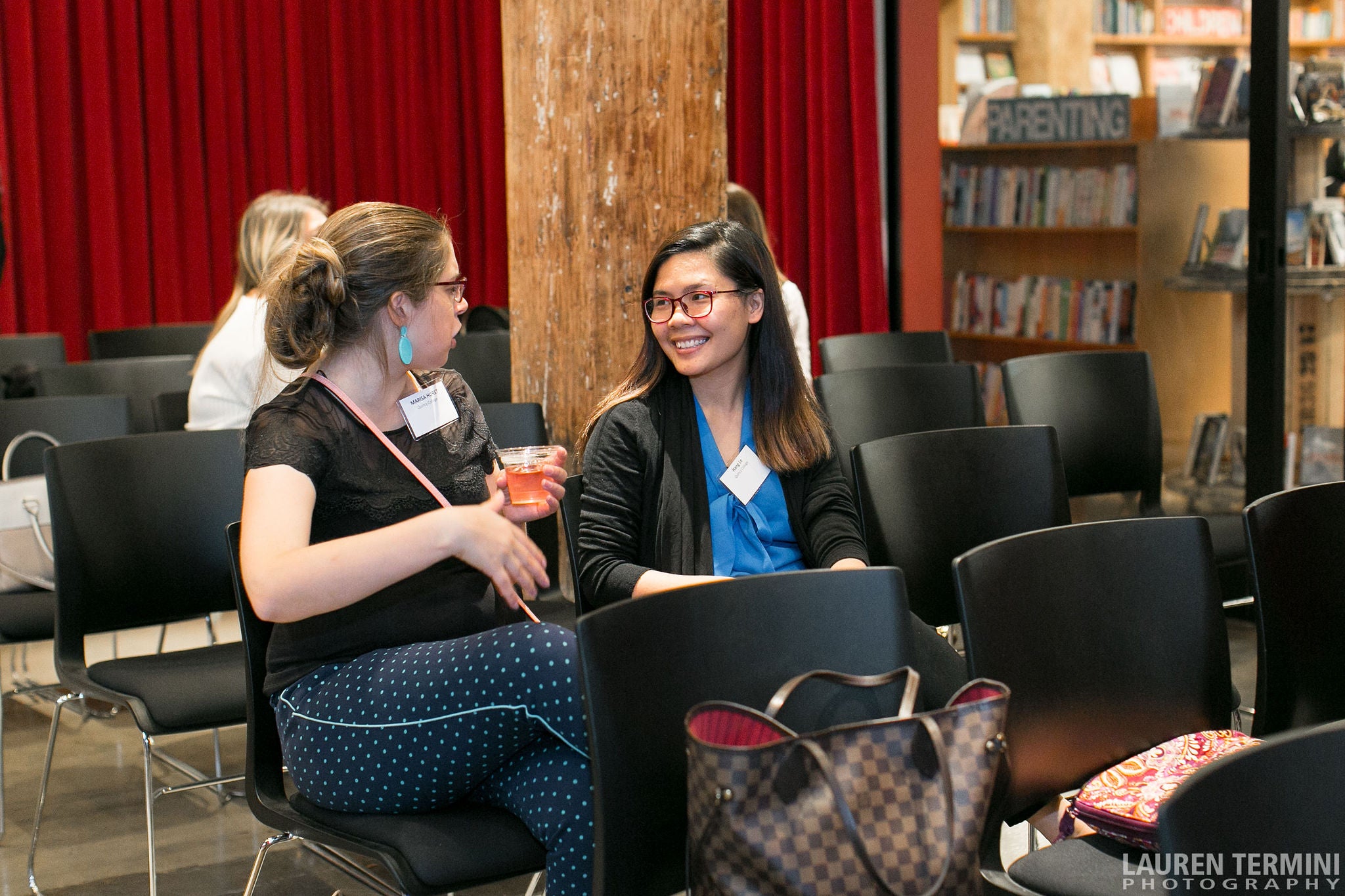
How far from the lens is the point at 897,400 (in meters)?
3.55

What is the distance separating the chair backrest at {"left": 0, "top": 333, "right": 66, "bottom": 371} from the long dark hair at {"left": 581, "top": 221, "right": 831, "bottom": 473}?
3.20 m

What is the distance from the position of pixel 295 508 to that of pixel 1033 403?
231 centimetres

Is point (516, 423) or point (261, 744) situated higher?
point (516, 423)

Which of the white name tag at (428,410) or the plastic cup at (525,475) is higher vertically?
the white name tag at (428,410)

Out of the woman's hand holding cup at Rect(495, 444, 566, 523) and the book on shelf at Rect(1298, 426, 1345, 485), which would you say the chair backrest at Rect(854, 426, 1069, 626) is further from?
the book on shelf at Rect(1298, 426, 1345, 485)

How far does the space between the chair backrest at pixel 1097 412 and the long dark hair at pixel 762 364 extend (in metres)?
1.28

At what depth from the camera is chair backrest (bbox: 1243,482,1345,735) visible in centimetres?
205

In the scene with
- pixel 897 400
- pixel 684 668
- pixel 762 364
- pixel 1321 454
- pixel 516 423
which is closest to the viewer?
pixel 684 668

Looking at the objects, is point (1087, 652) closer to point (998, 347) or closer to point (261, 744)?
point (261, 744)

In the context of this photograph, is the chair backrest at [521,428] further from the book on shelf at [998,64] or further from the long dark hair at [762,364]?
the book on shelf at [998,64]

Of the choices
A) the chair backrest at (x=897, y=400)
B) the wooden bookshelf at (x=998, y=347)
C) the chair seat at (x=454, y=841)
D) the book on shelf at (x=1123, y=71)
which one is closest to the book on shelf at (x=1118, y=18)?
the book on shelf at (x=1123, y=71)

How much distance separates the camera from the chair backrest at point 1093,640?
1807 millimetres

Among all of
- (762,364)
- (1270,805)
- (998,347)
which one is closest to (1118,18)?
(998,347)

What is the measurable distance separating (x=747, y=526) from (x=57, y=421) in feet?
7.12
